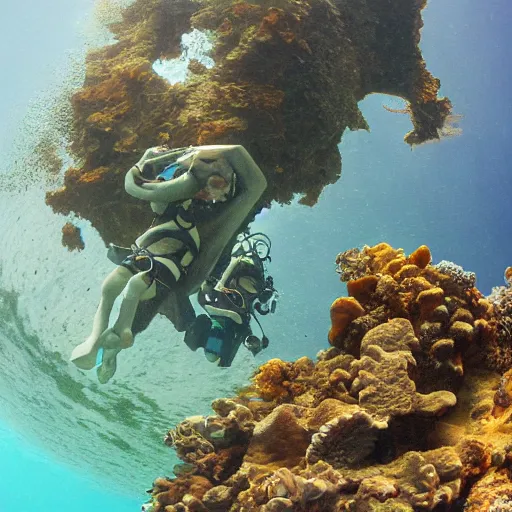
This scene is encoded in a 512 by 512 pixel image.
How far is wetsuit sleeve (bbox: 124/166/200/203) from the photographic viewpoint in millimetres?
5004

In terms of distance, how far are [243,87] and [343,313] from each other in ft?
15.2

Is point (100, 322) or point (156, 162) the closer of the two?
point (100, 322)

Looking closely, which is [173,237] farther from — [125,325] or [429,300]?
[429,300]

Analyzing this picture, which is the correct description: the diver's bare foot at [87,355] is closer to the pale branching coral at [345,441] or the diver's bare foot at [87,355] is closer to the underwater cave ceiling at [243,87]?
the pale branching coral at [345,441]

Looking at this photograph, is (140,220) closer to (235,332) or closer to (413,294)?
(235,332)

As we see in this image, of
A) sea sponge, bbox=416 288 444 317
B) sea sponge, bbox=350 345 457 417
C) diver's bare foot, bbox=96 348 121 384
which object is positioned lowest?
diver's bare foot, bbox=96 348 121 384

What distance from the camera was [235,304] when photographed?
20.4ft

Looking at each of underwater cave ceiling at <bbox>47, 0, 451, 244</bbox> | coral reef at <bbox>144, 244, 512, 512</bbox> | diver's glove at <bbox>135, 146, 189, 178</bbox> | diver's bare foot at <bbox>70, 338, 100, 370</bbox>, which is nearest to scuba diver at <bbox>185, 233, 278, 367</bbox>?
coral reef at <bbox>144, 244, 512, 512</bbox>

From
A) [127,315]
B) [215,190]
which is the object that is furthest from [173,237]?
[127,315]

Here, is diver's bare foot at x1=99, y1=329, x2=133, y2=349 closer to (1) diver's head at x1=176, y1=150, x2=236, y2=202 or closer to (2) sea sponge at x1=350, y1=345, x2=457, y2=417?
(1) diver's head at x1=176, y1=150, x2=236, y2=202

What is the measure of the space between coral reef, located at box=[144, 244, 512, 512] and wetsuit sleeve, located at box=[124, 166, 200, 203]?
2.31 meters

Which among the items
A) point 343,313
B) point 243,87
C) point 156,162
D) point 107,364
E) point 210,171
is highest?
point 243,87

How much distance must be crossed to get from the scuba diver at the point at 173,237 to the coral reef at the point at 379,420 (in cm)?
143

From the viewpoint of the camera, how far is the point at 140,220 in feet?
26.7
